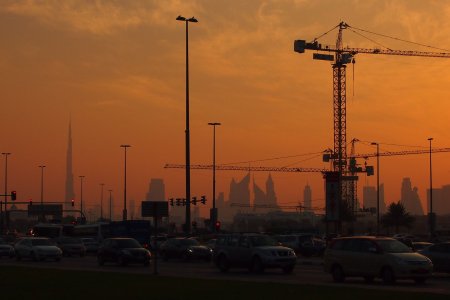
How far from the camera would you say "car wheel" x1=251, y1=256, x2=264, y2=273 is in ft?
128

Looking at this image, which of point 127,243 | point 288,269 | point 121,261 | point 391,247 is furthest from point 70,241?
point 391,247

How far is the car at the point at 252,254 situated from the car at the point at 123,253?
702 centimetres

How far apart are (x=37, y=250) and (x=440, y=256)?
26812 millimetres

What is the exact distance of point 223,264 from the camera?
134ft

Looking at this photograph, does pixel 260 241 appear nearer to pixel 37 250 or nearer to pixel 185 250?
pixel 185 250

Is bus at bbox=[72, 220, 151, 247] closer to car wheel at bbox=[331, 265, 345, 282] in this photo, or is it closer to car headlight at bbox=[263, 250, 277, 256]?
car headlight at bbox=[263, 250, 277, 256]

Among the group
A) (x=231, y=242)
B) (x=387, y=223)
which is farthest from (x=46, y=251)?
(x=387, y=223)

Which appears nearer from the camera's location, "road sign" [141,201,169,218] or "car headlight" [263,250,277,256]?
"road sign" [141,201,169,218]

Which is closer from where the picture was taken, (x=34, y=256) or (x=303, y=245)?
(x=34, y=256)

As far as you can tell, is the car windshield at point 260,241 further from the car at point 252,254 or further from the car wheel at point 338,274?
the car wheel at point 338,274

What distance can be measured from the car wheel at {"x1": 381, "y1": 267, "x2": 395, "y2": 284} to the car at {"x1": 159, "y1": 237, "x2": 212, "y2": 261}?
75.0ft

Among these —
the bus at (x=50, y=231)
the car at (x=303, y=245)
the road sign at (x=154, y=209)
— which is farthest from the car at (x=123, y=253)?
the bus at (x=50, y=231)

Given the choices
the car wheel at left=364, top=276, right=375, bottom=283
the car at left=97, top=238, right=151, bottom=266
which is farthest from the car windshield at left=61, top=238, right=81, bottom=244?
the car wheel at left=364, top=276, right=375, bottom=283

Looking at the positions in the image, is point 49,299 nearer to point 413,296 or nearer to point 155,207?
point 413,296
